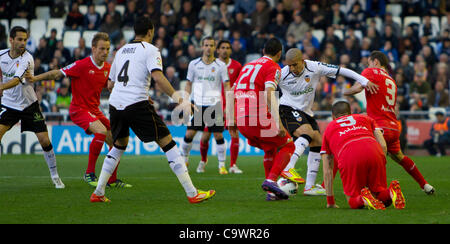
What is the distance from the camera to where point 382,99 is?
30.4ft

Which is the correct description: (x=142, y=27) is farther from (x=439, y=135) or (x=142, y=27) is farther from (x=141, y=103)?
(x=439, y=135)

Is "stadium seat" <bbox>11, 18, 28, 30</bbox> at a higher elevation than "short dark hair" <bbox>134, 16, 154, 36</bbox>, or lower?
lower

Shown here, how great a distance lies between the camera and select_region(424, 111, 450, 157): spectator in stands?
1853 centimetres

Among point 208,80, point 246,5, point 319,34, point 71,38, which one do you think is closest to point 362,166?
point 208,80

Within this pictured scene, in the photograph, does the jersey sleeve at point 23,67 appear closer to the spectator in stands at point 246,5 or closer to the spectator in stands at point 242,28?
the spectator in stands at point 242,28

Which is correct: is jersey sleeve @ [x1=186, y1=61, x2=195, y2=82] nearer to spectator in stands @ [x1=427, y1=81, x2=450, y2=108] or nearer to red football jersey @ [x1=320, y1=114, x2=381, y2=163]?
red football jersey @ [x1=320, y1=114, x2=381, y2=163]

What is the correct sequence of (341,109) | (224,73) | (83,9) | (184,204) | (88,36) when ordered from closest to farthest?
(341,109) < (184,204) < (224,73) < (88,36) < (83,9)

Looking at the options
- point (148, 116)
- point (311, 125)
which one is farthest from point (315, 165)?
point (148, 116)

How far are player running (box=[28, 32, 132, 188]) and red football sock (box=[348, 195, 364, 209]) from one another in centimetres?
420

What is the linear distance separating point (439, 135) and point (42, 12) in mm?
16650

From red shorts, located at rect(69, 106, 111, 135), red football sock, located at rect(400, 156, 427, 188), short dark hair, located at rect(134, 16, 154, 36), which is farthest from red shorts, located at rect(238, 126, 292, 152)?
red shorts, located at rect(69, 106, 111, 135)

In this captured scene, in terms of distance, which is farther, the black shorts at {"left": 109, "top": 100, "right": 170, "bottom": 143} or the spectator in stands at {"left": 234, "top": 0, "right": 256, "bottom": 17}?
the spectator in stands at {"left": 234, "top": 0, "right": 256, "bottom": 17}

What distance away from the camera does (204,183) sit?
1088 cm

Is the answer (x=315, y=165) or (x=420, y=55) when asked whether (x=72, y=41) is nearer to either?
(x=420, y=55)
